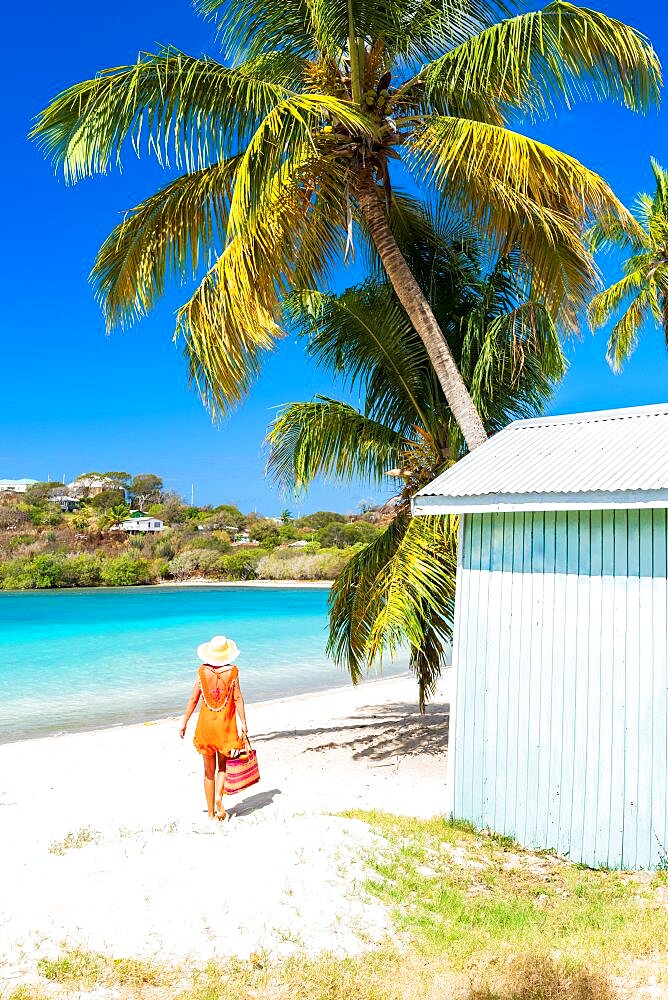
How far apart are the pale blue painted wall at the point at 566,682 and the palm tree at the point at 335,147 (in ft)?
7.94

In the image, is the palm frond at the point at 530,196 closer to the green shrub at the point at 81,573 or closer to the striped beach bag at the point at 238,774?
the striped beach bag at the point at 238,774

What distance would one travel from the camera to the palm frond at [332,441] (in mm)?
10125

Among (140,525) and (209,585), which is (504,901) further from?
(140,525)

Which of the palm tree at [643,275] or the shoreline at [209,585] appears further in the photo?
the shoreline at [209,585]

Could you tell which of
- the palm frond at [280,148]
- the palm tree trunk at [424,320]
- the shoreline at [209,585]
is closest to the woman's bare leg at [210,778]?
the palm tree trunk at [424,320]

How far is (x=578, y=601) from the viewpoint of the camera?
650 cm

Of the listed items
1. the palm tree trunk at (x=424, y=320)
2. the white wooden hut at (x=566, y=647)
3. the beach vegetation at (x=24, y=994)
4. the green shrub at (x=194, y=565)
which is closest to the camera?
the beach vegetation at (x=24, y=994)

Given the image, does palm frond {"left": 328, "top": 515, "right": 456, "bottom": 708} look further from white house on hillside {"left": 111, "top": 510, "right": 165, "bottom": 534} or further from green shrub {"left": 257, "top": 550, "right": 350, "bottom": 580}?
white house on hillside {"left": 111, "top": 510, "right": 165, "bottom": 534}

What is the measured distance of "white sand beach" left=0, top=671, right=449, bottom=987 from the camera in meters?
4.56

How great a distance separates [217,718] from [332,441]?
154 inches

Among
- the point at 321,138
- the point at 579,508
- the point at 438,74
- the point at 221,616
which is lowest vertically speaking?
the point at 221,616

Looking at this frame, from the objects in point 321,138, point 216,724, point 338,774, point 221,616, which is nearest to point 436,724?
point 338,774

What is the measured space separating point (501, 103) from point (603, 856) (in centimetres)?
785

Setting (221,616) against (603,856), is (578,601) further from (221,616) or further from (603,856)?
(221,616)
